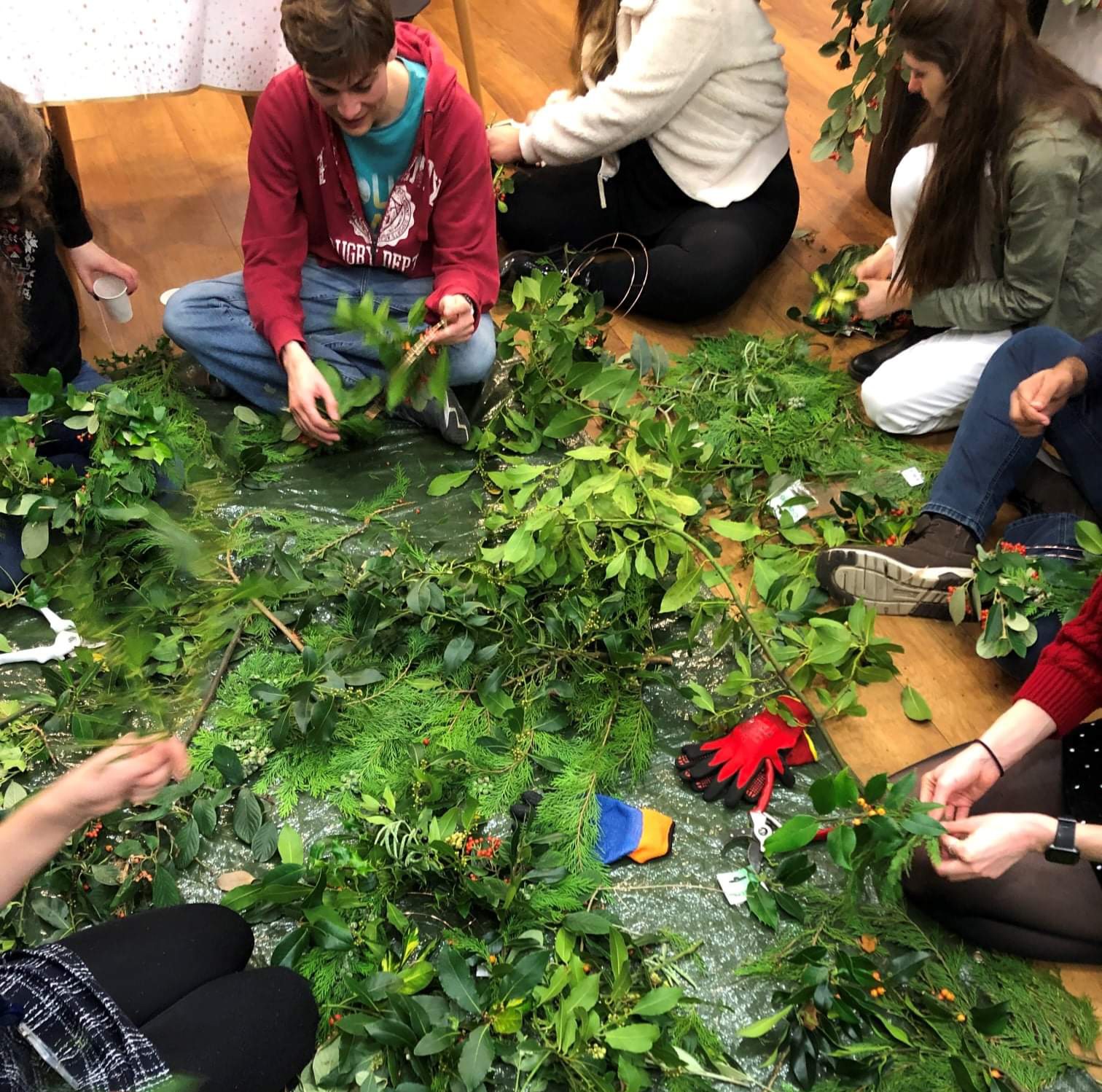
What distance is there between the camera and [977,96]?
1.62 metres

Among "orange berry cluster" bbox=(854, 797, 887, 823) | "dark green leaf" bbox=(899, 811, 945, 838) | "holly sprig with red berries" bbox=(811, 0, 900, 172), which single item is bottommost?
"orange berry cluster" bbox=(854, 797, 887, 823)

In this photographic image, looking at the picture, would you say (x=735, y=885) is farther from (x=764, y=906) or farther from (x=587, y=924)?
(x=587, y=924)

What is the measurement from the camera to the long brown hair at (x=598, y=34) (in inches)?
80.8

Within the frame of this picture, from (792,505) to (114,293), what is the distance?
4.29 ft

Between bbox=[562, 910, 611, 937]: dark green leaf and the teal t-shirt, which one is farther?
the teal t-shirt

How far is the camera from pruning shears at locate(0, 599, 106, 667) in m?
1.57

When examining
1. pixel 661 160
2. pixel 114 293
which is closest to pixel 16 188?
pixel 114 293

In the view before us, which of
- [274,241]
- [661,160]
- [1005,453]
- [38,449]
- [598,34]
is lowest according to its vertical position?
[38,449]

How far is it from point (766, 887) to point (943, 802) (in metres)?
0.27

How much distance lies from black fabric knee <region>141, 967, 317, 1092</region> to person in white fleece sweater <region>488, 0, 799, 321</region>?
5.03ft

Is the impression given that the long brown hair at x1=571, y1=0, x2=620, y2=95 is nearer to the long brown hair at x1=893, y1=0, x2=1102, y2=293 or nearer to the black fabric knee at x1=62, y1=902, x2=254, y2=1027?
the long brown hair at x1=893, y1=0, x2=1102, y2=293

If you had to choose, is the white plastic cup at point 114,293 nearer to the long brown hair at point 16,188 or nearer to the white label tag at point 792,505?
the long brown hair at point 16,188

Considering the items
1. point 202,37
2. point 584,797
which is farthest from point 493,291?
point 584,797

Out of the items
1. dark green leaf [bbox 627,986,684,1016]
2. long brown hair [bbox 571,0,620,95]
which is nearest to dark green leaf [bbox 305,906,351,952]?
dark green leaf [bbox 627,986,684,1016]
